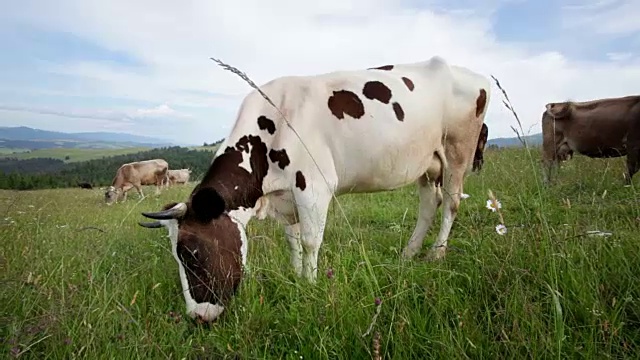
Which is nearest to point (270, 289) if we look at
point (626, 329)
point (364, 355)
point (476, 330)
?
point (364, 355)

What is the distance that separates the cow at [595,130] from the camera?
29.7 feet

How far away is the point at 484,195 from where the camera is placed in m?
8.04

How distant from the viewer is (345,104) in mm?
4691

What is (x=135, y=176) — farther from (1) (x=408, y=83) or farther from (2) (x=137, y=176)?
(1) (x=408, y=83)

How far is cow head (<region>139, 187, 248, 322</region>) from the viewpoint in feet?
11.0

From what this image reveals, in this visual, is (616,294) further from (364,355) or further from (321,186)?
(321,186)

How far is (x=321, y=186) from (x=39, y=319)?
8.19ft

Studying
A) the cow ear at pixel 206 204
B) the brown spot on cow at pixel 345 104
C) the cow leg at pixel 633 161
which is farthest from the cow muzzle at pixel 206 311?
the cow leg at pixel 633 161

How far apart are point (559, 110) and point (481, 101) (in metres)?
6.10

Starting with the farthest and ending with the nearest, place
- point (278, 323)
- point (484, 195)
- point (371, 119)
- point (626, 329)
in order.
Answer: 1. point (484, 195)
2. point (371, 119)
3. point (278, 323)
4. point (626, 329)

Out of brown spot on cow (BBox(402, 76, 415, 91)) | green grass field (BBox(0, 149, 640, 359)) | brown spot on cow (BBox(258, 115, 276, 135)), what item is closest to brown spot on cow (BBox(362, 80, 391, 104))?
brown spot on cow (BBox(402, 76, 415, 91))

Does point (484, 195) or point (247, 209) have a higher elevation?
point (247, 209)

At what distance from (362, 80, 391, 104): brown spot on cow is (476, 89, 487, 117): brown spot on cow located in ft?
4.79

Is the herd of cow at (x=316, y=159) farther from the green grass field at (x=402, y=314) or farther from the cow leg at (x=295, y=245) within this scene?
the green grass field at (x=402, y=314)
